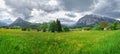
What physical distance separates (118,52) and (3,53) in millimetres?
11470

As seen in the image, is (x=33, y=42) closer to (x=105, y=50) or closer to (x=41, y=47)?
(x=41, y=47)

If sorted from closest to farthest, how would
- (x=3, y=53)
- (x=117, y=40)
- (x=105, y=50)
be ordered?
(x=3, y=53) → (x=105, y=50) → (x=117, y=40)

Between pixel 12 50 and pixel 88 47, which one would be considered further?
pixel 88 47

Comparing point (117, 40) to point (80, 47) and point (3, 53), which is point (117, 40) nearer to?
point (80, 47)

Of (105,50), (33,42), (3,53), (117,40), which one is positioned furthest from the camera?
(117,40)

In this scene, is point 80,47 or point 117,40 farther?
point 117,40

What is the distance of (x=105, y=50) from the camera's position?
22.8 m

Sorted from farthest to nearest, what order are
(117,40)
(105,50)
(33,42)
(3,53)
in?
(117,40) < (33,42) < (105,50) < (3,53)

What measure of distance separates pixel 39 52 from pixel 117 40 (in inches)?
400

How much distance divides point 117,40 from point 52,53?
29.7 feet

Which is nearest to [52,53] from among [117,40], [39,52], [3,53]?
[39,52]

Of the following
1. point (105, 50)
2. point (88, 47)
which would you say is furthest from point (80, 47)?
point (105, 50)

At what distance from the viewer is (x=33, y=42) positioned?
2452cm

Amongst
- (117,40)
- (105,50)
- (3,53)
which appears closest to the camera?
(3,53)
